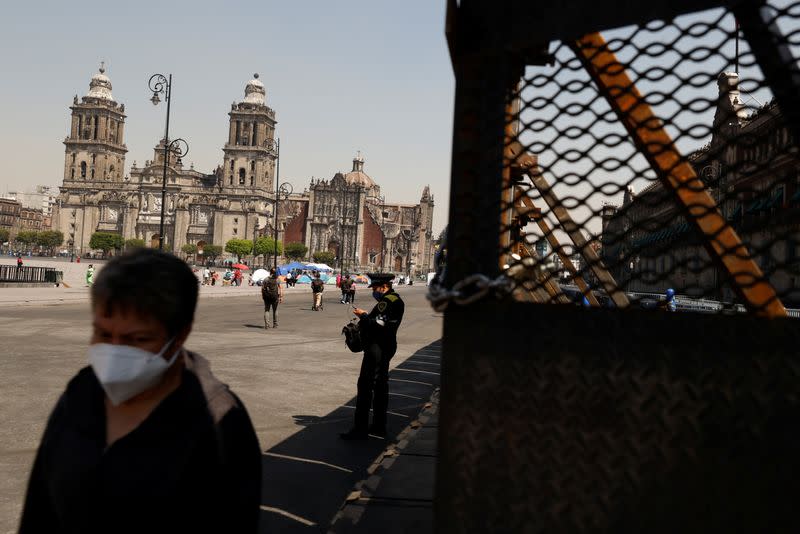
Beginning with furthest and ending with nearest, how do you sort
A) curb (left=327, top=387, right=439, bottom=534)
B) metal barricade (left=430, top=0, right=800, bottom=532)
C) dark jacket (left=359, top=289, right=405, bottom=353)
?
dark jacket (left=359, top=289, right=405, bottom=353) < curb (left=327, top=387, right=439, bottom=534) < metal barricade (left=430, top=0, right=800, bottom=532)

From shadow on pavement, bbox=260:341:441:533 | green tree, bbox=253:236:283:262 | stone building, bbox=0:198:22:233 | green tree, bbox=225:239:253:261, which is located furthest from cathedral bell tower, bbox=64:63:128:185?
shadow on pavement, bbox=260:341:441:533

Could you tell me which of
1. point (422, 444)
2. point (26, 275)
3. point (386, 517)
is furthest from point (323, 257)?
point (386, 517)

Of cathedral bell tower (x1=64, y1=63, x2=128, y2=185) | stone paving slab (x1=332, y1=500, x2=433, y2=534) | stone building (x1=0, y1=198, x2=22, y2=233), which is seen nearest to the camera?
stone paving slab (x1=332, y1=500, x2=433, y2=534)

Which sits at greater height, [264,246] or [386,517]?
[264,246]

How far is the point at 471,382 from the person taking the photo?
1881 millimetres

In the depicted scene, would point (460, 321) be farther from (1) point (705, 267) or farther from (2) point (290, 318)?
(2) point (290, 318)

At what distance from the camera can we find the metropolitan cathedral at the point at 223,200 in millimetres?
130750

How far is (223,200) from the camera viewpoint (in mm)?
131375

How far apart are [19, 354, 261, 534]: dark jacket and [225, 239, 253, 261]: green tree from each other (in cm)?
12393

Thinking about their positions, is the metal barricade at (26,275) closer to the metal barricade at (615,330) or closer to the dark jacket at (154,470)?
the dark jacket at (154,470)

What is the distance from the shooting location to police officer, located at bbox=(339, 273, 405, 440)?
7695 millimetres

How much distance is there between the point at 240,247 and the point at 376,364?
4665 inches

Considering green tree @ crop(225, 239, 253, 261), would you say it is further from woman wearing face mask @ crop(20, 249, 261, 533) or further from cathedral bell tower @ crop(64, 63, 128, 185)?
woman wearing face mask @ crop(20, 249, 261, 533)

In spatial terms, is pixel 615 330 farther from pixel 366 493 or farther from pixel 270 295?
pixel 270 295
